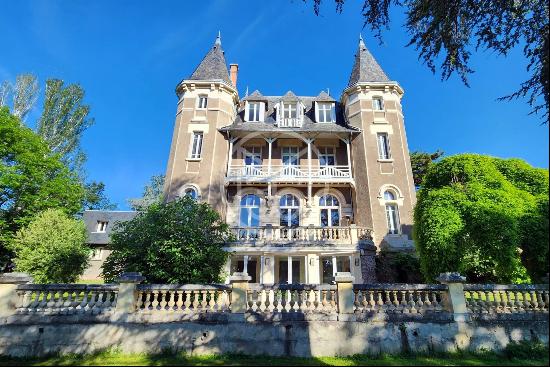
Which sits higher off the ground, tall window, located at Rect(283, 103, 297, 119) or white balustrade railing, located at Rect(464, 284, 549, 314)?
tall window, located at Rect(283, 103, 297, 119)

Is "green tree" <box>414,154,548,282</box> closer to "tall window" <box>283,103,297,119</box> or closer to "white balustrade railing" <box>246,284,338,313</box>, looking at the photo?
"white balustrade railing" <box>246,284,338,313</box>

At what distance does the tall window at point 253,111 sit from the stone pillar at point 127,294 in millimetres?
15724

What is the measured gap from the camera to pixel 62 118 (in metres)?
25.6

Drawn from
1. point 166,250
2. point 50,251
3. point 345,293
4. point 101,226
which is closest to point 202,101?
point 50,251

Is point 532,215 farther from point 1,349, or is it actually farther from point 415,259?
point 1,349

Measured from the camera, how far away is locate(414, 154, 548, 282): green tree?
29.3ft

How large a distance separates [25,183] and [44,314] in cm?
1525

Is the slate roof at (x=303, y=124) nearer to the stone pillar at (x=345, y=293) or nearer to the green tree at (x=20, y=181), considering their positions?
the green tree at (x=20, y=181)

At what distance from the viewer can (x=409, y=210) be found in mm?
17859

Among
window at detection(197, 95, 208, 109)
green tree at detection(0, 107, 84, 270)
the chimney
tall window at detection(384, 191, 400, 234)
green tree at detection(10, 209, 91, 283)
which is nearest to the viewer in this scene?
green tree at detection(10, 209, 91, 283)

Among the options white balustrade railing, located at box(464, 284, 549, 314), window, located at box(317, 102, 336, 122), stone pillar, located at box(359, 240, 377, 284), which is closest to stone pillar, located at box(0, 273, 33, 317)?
white balustrade railing, located at box(464, 284, 549, 314)

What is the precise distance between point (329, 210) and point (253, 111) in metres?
8.91

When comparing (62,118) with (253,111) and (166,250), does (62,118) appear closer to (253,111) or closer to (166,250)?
(253,111)

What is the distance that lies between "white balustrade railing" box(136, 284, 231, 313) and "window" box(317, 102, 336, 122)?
16.3 m
